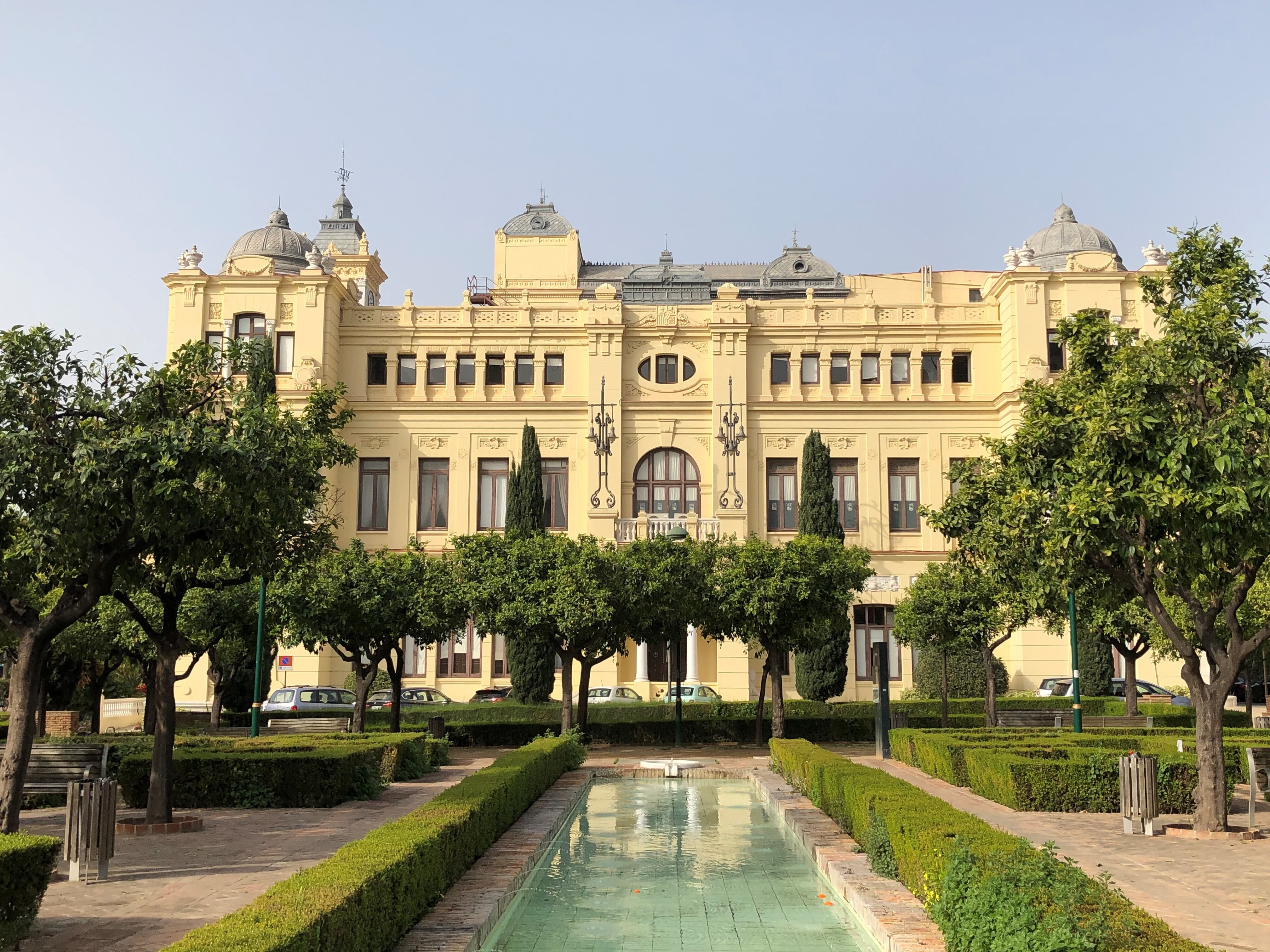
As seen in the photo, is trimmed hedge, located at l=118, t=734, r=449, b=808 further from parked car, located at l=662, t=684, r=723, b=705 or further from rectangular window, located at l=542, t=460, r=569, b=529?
rectangular window, located at l=542, t=460, r=569, b=529

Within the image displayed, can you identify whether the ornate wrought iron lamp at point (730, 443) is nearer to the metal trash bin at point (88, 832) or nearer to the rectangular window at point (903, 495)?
the rectangular window at point (903, 495)

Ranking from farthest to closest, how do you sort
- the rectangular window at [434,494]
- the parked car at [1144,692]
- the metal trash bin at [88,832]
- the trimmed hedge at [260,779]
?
the rectangular window at [434,494] < the parked car at [1144,692] < the trimmed hedge at [260,779] < the metal trash bin at [88,832]

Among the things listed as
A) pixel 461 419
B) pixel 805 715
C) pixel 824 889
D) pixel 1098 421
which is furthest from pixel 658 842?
pixel 461 419

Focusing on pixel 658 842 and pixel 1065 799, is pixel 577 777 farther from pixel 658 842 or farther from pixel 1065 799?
pixel 1065 799

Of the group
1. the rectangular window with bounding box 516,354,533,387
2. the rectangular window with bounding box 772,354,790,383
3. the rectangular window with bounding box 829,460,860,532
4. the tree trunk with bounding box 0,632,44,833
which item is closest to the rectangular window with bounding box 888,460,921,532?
the rectangular window with bounding box 829,460,860,532

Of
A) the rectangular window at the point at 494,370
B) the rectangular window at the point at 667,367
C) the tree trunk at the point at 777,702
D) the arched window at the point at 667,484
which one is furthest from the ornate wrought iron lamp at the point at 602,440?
the tree trunk at the point at 777,702

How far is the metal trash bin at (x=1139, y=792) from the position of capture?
14672 mm

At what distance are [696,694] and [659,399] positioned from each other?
37.9 feet

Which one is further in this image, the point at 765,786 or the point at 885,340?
the point at 885,340

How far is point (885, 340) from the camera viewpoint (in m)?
46.4

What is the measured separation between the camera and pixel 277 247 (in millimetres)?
52625

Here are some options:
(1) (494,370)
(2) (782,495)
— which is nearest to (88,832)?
(2) (782,495)

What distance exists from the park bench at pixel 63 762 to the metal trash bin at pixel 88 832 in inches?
206

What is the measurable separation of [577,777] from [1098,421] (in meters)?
12.8
